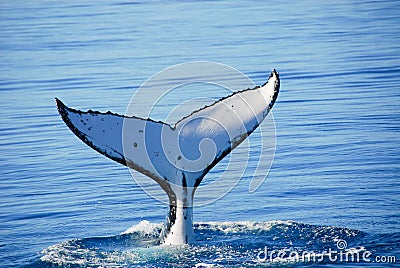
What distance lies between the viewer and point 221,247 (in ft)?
23.9

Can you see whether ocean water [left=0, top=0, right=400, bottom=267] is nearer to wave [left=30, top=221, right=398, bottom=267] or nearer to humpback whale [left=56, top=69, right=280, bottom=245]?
wave [left=30, top=221, right=398, bottom=267]

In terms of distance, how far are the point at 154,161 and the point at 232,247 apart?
1108 millimetres

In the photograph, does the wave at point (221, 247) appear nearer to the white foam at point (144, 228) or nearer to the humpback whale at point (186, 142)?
the white foam at point (144, 228)

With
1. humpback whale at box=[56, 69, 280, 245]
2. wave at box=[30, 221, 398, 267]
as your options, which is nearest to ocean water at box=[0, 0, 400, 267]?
wave at box=[30, 221, 398, 267]

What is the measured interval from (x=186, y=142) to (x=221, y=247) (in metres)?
1.00

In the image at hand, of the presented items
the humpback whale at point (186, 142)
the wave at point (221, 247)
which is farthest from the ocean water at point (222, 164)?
the humpback whale at point (186, 142)

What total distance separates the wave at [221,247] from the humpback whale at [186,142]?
0.24 m

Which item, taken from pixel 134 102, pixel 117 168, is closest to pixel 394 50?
pixel 134 102

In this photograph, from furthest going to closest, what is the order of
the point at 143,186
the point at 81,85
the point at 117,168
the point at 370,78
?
the point at 81,85, the point at 370,78, the point at 117,168, the point at 143,186

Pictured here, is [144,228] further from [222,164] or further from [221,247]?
[222,164]

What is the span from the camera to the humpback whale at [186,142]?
21.4ft

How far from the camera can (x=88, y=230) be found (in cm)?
853

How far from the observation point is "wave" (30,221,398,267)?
6.89 metres

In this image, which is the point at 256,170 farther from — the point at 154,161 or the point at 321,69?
the point at 321,69
